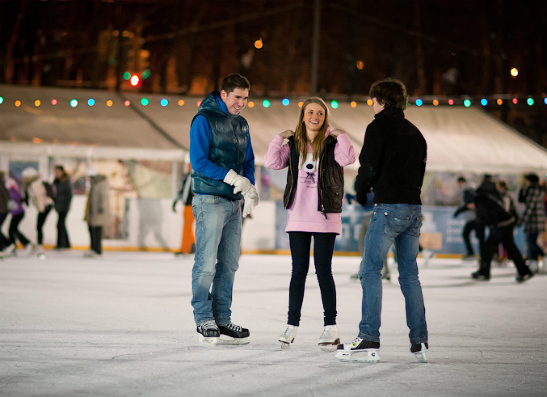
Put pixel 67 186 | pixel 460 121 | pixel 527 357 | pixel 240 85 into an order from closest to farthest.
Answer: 1. pixel 527 357
2. pixel 240 85
3. pixel 67 186
4. pixel 460 121

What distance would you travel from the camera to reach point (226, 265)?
5723mm

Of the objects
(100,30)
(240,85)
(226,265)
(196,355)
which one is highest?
(100,30)

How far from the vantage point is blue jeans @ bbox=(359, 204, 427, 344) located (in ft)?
16.3

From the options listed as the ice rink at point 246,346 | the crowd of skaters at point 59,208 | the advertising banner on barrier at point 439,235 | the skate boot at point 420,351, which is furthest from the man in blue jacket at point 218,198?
the advertising banner on barrier at point 439,235

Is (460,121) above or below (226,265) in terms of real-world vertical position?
above

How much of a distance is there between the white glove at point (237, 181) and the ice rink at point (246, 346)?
3.18 feet

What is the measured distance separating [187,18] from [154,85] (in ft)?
5.91

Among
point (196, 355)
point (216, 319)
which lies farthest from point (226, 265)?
point (196, 355)

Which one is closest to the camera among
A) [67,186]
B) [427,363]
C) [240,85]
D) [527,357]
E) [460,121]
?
[427,363]

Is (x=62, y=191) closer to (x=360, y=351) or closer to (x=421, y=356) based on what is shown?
(x=360, y=351)

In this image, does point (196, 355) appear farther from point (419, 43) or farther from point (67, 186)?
point (419, 43)

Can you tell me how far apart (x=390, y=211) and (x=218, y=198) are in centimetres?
117

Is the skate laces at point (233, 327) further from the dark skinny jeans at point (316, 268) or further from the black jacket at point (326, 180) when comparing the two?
the black jacket at point (326, 180)

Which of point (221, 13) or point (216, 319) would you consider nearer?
point (216, 319)
